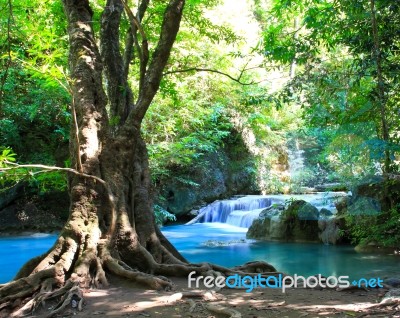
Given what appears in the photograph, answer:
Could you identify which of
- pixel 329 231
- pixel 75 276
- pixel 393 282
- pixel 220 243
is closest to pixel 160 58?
pixel 75 276

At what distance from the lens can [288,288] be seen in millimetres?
4895

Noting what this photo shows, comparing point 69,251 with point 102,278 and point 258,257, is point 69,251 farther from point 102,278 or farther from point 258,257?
point 258,257

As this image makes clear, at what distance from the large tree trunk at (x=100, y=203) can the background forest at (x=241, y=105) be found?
49cm

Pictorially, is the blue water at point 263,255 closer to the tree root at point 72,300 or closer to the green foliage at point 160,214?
the green foliage at point 160,214

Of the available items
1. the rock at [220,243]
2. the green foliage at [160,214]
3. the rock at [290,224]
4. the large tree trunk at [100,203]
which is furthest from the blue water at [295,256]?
the large tree trunk at [100,203]

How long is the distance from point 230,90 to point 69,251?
14014 mm

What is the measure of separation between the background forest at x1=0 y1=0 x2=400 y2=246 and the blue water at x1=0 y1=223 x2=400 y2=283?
79 cm

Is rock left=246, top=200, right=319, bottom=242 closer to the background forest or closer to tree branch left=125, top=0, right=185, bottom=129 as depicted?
the background forest

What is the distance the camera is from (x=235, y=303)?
3.97m

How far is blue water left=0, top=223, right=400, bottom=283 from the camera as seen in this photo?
842cm

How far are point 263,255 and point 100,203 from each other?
640 centimetres

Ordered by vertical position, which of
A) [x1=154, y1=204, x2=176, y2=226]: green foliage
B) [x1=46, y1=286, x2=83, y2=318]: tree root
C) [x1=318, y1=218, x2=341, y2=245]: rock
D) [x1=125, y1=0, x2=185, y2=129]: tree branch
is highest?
[x1=125, y1=0, x2=185, y2=129]: tree branch

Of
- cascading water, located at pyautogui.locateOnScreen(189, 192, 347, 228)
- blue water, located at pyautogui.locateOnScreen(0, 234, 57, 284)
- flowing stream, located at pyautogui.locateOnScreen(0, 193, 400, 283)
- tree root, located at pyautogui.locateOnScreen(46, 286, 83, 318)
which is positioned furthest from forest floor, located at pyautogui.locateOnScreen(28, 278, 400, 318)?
cascading water, located at pyautogui.locateOnScreen(189, 192, 347, 228)

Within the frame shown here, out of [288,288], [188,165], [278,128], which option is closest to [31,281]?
[288,288]
